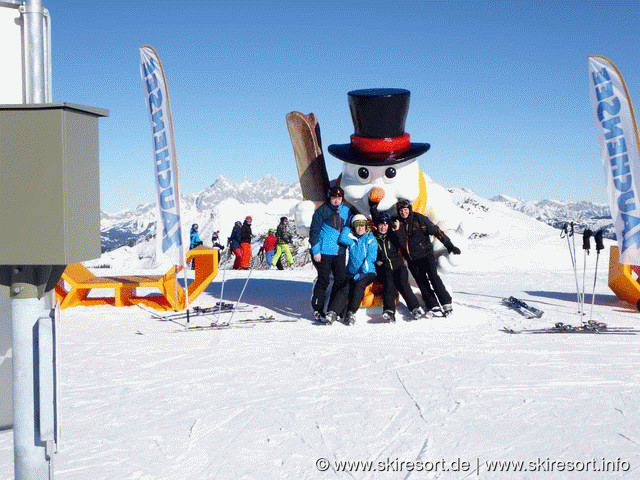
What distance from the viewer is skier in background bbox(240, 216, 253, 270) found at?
1547 centimetres

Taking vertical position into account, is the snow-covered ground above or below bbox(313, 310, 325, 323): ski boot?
below

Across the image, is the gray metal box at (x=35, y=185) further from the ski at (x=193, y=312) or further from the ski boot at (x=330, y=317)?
the ski at (x=193, y=312)

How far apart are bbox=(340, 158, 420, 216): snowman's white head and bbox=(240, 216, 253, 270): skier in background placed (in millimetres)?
8281

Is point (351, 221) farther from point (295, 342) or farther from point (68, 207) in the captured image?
point (68, 207)

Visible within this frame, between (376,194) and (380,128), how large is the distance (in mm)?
715

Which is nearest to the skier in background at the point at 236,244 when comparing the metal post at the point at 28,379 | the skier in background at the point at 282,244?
the skier in background at the point at 282,244

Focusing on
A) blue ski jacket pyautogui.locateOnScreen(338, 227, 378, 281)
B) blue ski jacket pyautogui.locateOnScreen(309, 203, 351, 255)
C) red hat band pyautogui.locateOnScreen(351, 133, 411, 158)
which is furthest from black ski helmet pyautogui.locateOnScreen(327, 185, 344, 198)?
red hat band pyautogui.locateOnScreen(351, 133, 411, 158)

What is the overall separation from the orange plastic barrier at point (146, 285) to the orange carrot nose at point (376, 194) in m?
2.42

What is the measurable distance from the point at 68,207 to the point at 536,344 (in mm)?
5014

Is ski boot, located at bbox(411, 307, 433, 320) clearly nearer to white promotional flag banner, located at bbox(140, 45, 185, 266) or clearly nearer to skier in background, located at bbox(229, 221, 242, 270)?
white promotional flag banner, located at bbox(140, 45, 185, 266)

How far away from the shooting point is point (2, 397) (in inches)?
139

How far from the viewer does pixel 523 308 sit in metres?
8.19

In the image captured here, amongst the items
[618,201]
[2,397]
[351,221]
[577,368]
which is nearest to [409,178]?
[351,221]

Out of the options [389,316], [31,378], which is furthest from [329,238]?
[31,378]
